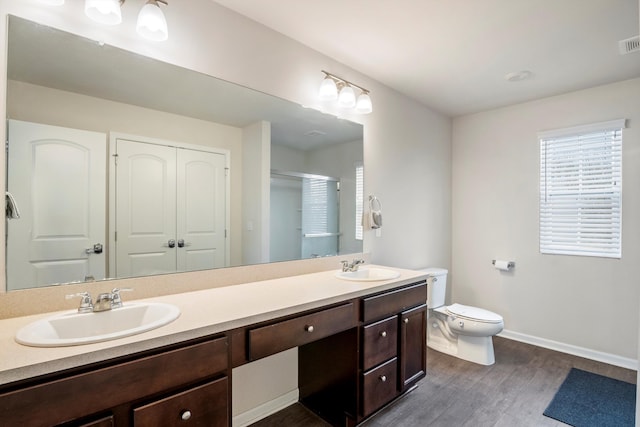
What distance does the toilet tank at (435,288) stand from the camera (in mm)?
2980

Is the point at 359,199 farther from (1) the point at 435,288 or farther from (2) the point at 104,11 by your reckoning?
(2) the point at 104,11

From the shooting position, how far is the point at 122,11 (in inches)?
56.0

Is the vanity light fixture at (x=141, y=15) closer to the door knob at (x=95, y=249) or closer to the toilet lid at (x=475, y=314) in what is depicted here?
the door knob at (x=95, y=249)

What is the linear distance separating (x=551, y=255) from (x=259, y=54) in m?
3.12

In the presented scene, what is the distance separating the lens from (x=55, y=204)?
1296mm

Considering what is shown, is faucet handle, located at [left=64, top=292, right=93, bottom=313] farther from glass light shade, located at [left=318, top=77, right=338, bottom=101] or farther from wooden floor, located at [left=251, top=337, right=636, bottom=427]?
glass light shade, located at [left=318, top=77, right=338, bottom=101]

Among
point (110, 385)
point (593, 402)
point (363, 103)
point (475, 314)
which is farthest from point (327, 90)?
point (593, 402)

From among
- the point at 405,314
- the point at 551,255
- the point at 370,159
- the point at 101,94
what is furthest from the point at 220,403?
the point at 551,255

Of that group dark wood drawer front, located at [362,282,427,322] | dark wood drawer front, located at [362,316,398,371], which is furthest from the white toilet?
dark wood drawer front, located at [362,316,398,371]

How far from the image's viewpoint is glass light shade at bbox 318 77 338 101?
7.15 feet

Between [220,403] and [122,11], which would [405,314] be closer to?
[220,403]

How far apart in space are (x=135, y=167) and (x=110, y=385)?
978 millimetres

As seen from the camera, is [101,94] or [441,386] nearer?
[101,94]

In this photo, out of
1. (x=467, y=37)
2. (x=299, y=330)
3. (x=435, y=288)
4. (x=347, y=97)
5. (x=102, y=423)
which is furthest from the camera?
(x=435, y=288)
